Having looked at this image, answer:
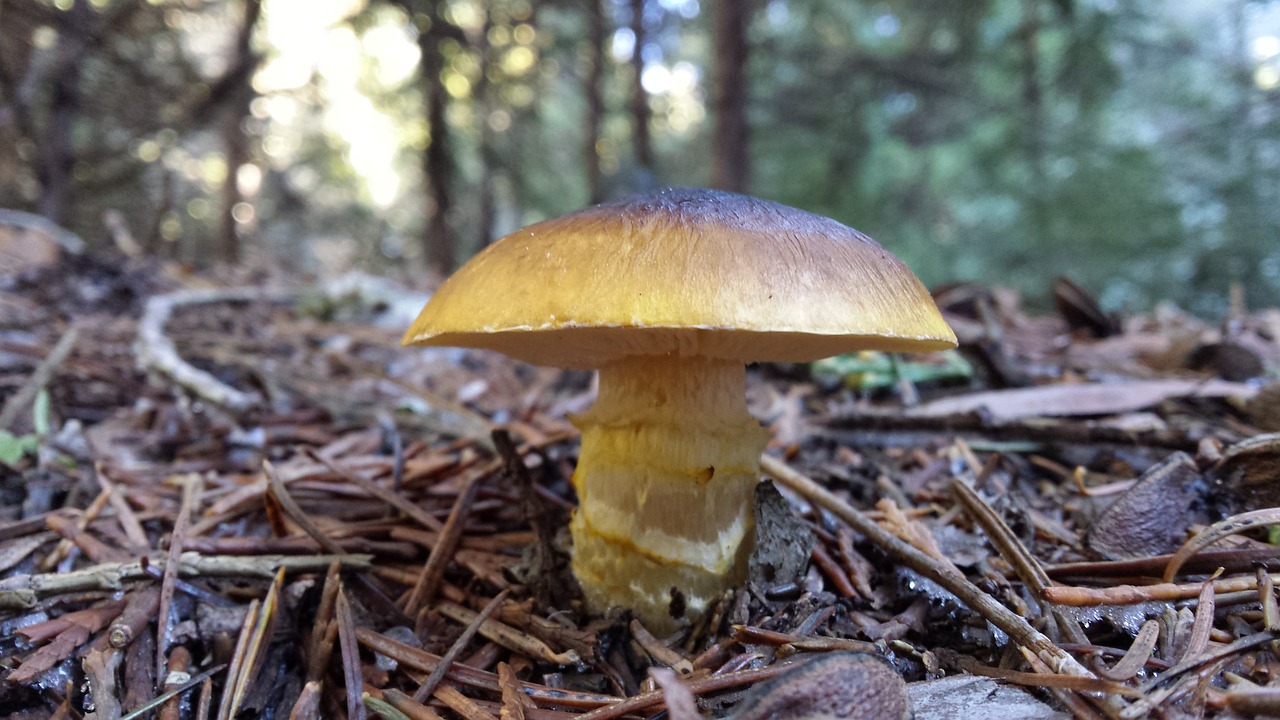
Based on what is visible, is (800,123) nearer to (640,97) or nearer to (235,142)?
(640,97)

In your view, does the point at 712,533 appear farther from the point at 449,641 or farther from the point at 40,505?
the point at 40,505

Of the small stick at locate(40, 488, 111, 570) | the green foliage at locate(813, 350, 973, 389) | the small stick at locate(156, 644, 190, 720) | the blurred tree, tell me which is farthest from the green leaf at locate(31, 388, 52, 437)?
the blurred tree

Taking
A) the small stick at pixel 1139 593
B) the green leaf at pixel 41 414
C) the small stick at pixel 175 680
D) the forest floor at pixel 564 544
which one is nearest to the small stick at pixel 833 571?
the forest floor at pixel 564 544

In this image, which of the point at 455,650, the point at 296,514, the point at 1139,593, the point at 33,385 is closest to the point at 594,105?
the point at 33,385

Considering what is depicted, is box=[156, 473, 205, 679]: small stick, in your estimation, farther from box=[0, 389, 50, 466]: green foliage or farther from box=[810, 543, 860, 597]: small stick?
box=[810, 543, 860, 597]: small stick

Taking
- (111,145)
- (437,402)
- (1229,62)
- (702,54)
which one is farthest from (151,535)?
(702,54)

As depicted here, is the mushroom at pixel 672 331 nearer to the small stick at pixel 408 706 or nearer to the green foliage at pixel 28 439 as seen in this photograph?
the small stick at pixel 408 706
